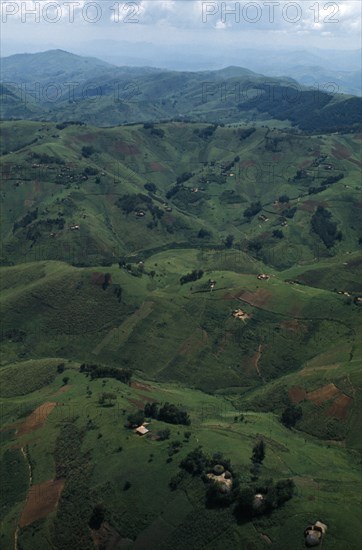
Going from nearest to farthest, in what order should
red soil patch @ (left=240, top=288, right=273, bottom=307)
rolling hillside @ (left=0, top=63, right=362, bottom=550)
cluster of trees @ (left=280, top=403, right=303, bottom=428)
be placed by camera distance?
rolling hillside @ (left=0, top=63, right=362, bottom=550) < cluster of trees @ (left=280, top=403, right=303, bottom=428) < red soil patch @ (left=240, top=288, right=273, bottom=307)

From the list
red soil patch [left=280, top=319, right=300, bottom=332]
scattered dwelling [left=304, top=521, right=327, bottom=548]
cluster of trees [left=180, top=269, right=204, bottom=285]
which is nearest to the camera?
scattered dwelling [left=304, top=521, right=327, bottom=548]

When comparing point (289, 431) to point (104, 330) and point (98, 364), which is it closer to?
point (98, 364)

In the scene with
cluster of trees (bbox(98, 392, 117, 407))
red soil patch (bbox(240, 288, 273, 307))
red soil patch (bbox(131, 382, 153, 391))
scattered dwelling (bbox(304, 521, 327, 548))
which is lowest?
red soil patch (bbox(131, 382, 153, 391))

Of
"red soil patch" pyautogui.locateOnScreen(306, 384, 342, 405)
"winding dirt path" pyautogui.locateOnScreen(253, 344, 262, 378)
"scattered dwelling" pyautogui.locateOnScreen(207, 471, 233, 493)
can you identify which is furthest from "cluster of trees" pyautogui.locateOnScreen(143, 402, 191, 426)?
"winding dirt path" pyautogui.locateOnScreen(253, 344, 262, 378)

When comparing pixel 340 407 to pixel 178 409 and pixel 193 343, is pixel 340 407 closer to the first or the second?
pixel 178 409

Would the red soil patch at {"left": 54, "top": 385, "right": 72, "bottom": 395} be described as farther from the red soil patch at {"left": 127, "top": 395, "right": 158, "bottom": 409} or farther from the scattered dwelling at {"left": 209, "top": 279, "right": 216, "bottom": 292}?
the scattered dwelling at {"left": 209, "top": 279, "right": 216, "bottom": 292}

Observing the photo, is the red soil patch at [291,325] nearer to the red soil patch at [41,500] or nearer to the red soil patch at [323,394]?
the red soil patch at [323,394]

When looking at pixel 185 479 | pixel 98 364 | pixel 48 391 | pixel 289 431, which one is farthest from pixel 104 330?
pixel 185 479
